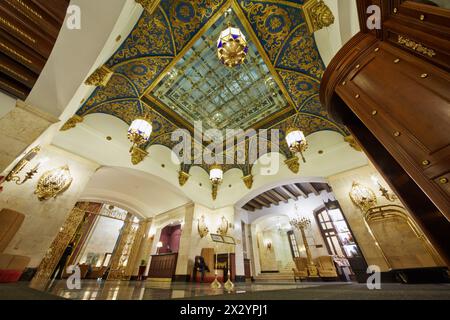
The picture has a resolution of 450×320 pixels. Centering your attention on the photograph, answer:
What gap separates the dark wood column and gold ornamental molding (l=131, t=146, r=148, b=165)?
7.10m

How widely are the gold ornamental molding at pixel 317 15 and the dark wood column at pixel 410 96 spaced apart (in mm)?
2503

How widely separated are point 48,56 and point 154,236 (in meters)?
9.60

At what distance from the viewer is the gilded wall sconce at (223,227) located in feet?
27.2

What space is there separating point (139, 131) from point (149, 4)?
3123mm

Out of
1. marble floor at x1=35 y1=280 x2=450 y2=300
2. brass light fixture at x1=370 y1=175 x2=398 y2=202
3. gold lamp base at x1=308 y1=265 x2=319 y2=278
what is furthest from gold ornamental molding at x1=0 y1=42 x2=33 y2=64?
gold lamp base at x1=308 y1=265 x2=319 y2=278

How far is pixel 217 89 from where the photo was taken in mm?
6070

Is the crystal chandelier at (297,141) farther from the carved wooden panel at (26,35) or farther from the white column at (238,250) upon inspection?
the carved wooden panel at (26,35)

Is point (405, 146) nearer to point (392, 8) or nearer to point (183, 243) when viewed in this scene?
point (392, 8)

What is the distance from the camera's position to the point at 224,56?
3482 mm

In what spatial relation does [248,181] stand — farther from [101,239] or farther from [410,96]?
[101,239]

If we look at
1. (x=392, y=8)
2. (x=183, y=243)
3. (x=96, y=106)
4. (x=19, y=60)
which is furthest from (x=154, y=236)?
(x=392, y=8)

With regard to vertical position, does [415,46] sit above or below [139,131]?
below

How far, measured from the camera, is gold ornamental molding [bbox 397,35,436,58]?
4.25 ft

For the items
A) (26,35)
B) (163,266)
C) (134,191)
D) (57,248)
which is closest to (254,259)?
(163,266)
